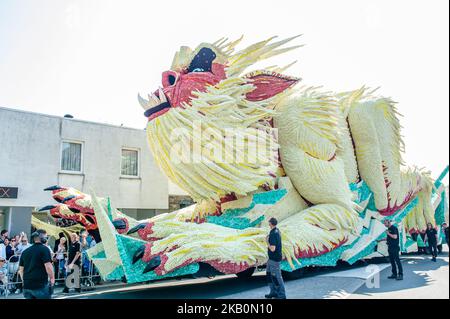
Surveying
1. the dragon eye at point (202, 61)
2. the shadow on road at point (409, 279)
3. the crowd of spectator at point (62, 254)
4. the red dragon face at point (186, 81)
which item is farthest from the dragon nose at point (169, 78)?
the shadow on road at point (409, 279)

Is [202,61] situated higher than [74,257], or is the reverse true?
[202,61]

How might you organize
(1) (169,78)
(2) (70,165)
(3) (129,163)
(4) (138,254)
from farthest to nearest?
1. (3) (129,163)
2. (2) (70,165)
3. (1) (169,78)
4. (4) (138,254)

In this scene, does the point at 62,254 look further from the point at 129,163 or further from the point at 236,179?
the point at 129,163

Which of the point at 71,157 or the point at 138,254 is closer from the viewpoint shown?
the point at 138,254

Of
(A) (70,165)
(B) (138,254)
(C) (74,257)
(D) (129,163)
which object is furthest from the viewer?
(D) (129,163)

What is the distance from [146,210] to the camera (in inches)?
574

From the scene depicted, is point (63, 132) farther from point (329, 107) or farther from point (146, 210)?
point (329, 107)

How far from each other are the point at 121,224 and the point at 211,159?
1867 mm

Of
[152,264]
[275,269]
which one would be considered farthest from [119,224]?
[275,269]

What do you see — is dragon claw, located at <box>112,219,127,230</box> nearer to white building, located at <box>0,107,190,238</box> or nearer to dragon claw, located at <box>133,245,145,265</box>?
dragon claw, located at <box>133,245,145,265</box>

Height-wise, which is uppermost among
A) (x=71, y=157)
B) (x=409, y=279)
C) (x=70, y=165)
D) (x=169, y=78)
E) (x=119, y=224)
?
(x=169, y=78)

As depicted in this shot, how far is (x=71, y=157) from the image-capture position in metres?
12.7

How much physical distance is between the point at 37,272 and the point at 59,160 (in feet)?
25.8

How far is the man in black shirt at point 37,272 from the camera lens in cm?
486
